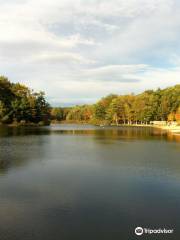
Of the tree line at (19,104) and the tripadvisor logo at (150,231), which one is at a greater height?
the tree line at (19,104)

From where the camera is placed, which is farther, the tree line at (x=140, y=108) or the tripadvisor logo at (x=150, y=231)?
the tree line at (x=140, y=108)

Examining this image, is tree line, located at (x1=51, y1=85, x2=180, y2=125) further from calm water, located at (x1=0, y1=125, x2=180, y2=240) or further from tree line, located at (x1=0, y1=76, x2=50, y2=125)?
calm water, located at (x1=0, y1=125, x2=180, y2=240)

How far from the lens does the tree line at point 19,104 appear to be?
8853 centimetres

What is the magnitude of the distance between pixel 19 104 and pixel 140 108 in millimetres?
38694

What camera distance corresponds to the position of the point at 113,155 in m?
27.4

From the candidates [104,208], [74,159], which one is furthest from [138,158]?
[104,208]

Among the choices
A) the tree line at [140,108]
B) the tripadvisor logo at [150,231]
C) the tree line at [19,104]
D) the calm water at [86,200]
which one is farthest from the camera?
the tree line at [140,108]

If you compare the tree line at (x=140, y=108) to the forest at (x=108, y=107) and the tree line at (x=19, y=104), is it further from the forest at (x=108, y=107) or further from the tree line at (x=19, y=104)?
the tree line at (x=19, y=104)

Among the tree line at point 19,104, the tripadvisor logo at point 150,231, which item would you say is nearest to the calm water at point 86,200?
the tripadvisor logo at point 150,231

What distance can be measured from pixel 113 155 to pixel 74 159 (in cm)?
384

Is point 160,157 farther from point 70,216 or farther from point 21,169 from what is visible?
point 70,216

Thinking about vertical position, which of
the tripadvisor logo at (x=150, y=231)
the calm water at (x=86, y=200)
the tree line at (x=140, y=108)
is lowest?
the tripadvisor logo at (x=150, y=231)

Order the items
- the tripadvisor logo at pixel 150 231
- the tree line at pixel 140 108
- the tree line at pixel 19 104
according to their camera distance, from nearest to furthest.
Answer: the tripadvisor logo at pixel 150 231, the tree line at pixel 19 104, the tree line at pixel 140 108

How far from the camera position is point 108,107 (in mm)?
124375
